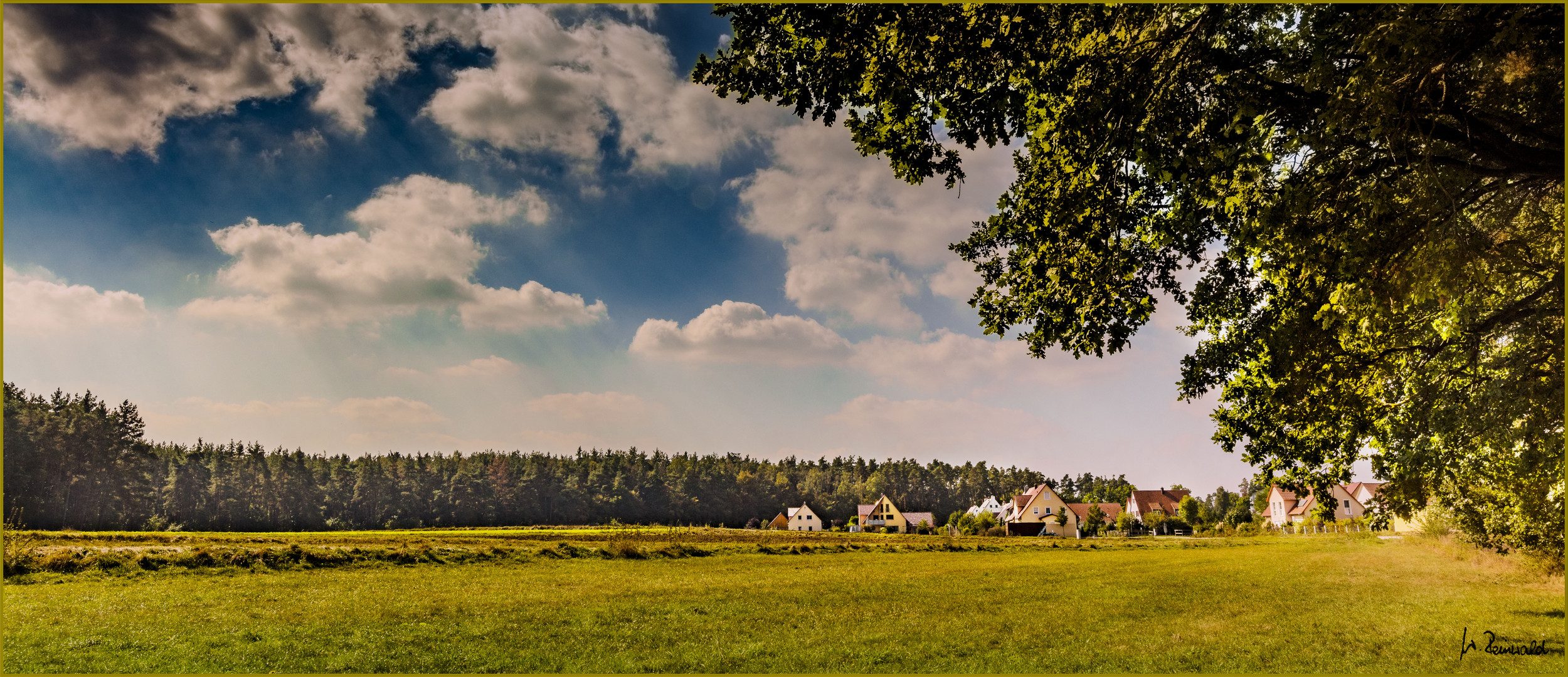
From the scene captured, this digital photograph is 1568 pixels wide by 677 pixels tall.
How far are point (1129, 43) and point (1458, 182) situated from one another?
663 centimetres

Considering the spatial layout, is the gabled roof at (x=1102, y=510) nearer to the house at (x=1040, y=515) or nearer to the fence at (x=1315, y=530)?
the house at (x=1040, y=515)

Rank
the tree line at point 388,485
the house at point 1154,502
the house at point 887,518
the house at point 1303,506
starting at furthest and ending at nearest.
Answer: the house at point 887,518, the house at point 1154,502, the house at point 1303,506, the tree line at point 388,485

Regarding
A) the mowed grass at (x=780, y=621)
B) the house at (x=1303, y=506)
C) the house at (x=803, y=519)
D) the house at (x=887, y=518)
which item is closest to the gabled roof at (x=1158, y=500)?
the house at (x=1303, y=506)

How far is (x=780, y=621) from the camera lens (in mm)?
19797

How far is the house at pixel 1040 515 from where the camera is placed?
4161 inches

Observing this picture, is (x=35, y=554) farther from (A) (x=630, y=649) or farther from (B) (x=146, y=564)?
(A) (x=630, y=649)

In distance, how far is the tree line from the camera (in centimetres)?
8844

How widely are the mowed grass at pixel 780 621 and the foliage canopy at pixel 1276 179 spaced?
5.03 m

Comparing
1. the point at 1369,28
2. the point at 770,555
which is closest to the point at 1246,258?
the point at 1369,28

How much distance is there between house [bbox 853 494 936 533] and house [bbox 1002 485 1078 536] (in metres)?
15.5
